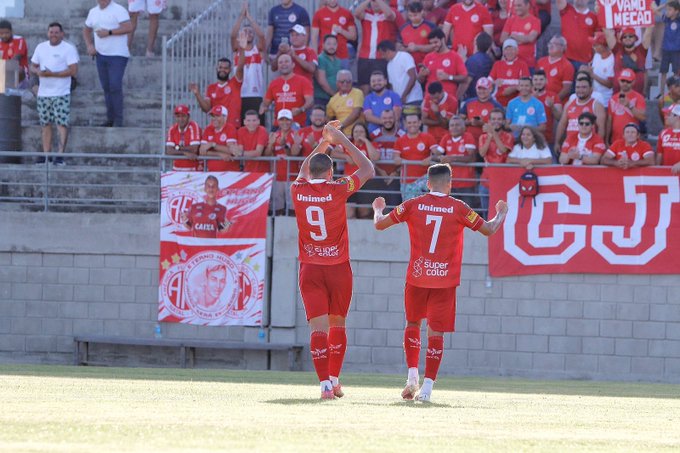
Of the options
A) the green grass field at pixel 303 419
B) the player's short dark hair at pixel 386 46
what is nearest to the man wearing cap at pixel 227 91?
the player's short dark hair at pixel 386 46

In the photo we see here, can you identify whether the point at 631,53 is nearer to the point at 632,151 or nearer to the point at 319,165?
the point at 632,151

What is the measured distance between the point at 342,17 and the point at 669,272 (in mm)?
6653

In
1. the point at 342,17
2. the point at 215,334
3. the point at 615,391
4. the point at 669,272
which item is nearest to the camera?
the point at 615,391

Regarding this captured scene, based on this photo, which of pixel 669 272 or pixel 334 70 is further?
pixel 334 70

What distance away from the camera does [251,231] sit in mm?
19578

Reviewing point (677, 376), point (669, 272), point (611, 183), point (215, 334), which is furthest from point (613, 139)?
point (215, 334)

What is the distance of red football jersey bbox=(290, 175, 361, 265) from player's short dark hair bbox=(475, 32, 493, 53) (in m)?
9.99

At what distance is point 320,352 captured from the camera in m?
10.5

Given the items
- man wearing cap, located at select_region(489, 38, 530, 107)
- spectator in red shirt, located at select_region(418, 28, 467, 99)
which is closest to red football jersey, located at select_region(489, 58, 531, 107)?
man wearing cap, located at select_region(489, 38, 530, 107)

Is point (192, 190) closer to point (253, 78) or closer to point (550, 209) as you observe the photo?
point (253, 78)

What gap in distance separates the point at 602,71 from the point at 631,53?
54cm

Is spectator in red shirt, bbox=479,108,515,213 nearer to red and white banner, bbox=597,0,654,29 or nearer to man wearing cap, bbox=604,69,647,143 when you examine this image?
man wearing cap, bbox=604,69,647,143

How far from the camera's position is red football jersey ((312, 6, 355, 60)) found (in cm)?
2127

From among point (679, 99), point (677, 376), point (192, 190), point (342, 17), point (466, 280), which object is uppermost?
point (342, 17)
